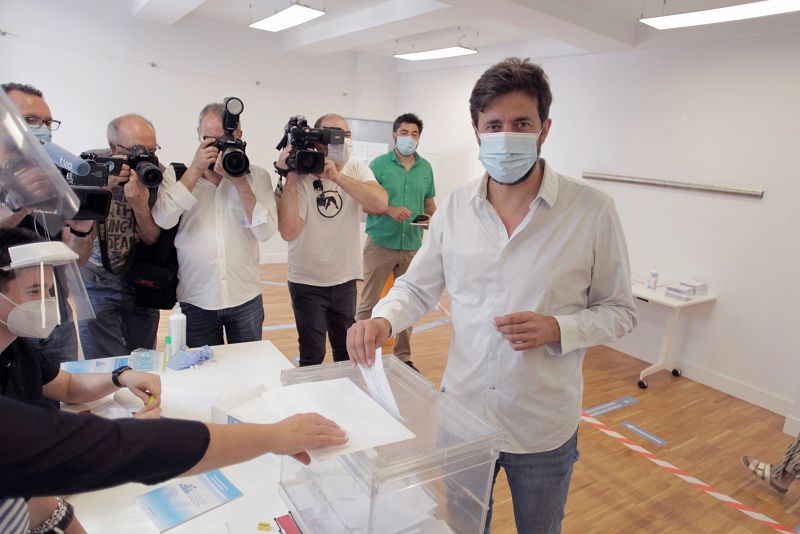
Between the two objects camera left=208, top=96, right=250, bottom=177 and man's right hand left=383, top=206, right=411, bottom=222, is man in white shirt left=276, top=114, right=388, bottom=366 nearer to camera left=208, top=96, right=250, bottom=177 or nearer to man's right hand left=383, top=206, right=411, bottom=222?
camera left=208, top=96, right=250, bottom=177

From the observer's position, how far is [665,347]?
407cm

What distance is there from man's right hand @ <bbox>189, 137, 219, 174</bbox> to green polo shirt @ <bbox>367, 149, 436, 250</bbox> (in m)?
1.68

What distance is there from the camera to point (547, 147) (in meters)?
5.25

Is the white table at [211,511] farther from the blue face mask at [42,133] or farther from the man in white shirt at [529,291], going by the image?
the blue face mask at [42,133]

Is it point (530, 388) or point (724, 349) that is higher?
point (530, 388)

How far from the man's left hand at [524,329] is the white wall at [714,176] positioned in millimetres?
3460

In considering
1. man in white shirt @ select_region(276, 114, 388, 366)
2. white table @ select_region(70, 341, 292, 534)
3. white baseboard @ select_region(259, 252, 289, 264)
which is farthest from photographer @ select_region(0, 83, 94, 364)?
white baseboard @ select_region(259, 252, 289, 264)

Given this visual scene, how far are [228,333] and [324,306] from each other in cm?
57

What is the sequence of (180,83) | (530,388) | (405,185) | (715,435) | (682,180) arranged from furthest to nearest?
1. (180,83)
2. (682,180)
3. (405,185)
4. (715,435)
5. (530,388)

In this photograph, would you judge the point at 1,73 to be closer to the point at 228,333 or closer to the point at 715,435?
the point at 228,333

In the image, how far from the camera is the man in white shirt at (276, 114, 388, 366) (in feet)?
8.37

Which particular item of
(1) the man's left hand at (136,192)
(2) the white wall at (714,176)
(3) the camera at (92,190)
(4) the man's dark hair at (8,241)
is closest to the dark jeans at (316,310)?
(1) the man's left hand at (136,192)

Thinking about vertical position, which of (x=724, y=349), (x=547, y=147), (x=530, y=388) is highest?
(x=547, y=147)

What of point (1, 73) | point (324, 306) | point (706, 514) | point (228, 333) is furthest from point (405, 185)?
point (1, 73)
